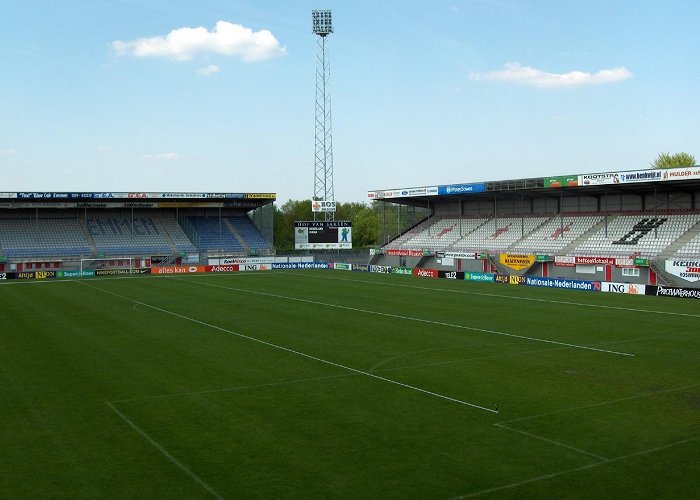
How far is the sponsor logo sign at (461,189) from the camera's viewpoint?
6199cm

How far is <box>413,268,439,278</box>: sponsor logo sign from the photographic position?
5974 cm

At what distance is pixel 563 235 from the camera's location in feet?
189

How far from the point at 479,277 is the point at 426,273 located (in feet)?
20.1

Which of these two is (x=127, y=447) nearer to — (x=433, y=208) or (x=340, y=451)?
(x=340, y=451)

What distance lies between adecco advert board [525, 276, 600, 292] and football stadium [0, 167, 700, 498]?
19cm

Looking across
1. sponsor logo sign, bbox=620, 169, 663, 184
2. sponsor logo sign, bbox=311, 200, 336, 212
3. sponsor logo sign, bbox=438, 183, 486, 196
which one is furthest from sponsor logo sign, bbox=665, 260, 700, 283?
sponsor logo sign, bbox=311, 200, 336, 212

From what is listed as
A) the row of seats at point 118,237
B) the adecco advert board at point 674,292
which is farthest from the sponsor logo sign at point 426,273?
the row of seats at point 118,237

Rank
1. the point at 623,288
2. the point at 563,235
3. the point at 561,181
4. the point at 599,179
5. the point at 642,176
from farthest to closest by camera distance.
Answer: the point at 563,235, the point at 561,181, the point at 599,179, the point at 642,176, the point at 623,288

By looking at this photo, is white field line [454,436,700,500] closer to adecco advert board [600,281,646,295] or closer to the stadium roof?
adecco advert board [600,281,646,295]

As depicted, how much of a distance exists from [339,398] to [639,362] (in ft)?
34.4

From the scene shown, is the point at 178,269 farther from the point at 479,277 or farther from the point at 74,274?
the point at 479,277

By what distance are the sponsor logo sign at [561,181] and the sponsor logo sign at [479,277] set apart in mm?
8720

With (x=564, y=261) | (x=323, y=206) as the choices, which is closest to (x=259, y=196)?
(x=323, y=206)

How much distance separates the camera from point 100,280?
5672 centimetres
